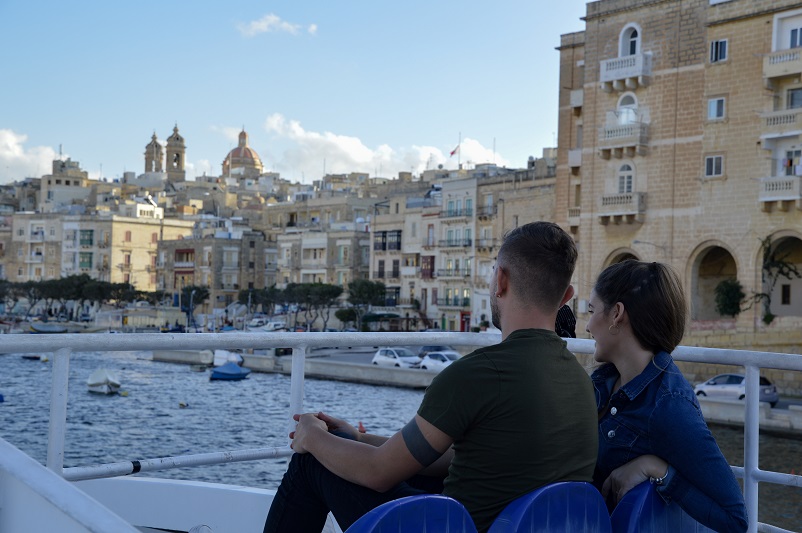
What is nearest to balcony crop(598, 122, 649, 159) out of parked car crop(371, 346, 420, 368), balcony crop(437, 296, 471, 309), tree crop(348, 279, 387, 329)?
parked car crop(371, 346, 420, 368)

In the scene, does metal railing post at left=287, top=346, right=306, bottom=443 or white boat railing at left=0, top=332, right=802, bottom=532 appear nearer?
white boat railing at left=0, top=332, right=802, bottom=532

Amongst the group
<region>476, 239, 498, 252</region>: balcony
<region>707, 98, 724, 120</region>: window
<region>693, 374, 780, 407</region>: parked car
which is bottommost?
<region>693, 374, 780, 407</region>: parked car

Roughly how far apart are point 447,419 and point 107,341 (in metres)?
1.05

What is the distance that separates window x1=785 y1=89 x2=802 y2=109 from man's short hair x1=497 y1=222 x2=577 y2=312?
92.9 ft

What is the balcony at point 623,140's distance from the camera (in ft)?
103

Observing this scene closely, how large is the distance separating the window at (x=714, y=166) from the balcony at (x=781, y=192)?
5.28ft

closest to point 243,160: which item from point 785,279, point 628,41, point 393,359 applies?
point 393,359

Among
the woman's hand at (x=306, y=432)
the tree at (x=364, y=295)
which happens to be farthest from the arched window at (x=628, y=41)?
the woman's hand at (x=306, y=432)

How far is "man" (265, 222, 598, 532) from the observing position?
1.99 metres

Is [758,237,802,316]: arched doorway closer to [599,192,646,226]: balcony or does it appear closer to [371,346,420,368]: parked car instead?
[599,192,646,226]: balcony

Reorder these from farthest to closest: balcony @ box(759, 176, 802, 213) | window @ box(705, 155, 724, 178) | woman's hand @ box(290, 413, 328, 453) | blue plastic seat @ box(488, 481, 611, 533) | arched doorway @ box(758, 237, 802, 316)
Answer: window @ box(705, 155, 724, 178)
arched doorway @ box(758, 237, 802, 316)
balcony @ box(759, 176, 802, 213)
woman's hand @ box(290, 413, 328, 453)
blue plastic seat @ box(488, 481, 611, 533)

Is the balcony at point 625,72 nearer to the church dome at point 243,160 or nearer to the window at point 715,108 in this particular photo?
the window at point 715,108

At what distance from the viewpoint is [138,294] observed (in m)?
68.1

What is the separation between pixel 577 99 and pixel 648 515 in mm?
33613
